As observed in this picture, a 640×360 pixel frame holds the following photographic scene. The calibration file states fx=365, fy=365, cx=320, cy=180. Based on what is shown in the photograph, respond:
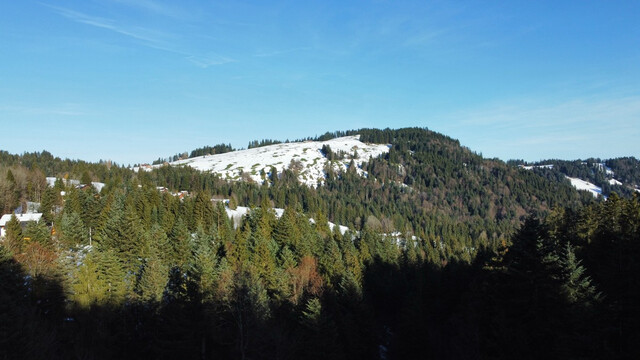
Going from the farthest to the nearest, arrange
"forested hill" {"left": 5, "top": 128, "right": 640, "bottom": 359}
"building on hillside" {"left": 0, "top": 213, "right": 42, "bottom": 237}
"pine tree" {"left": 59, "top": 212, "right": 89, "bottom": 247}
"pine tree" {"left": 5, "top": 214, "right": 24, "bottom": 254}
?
"building on hillside" {"left": 0, "top": 213, "right": 42, "bottom": 237}, "pine tree" {"left": 59, "top": 212, "right": 89, "bottom": 247}, "pine tree" {"left": 5, "top": 214, "right": 24, "bottom": 254}, "forested hill" {"left": 5, "top": 128, "right": 640, "bottom": 359}

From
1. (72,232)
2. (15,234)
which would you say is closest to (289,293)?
(72,232)

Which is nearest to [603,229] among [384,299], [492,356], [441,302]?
[492,356]

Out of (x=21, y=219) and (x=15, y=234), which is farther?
(x=21, y=219)

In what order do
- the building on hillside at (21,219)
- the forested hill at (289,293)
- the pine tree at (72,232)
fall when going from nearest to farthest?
1. the forested hill at (289,293)
2. the pine tree at (72,232)
3. the building on hillside at (21,219)

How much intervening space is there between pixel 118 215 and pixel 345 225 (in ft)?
360

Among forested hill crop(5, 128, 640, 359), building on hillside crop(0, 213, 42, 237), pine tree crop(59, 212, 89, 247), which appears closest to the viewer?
forested hill crop(5, 128, 640, 359)

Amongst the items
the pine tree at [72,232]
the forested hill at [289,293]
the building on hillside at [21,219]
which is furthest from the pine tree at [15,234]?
the pine tree at [72,232]

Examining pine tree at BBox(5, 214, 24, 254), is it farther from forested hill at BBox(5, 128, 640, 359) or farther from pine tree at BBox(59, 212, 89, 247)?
pine tree at BBox(59, 212, 89, 247)

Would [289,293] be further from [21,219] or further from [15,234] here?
[21,219]

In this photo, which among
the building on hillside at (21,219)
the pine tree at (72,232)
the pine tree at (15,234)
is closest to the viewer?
the pine tree at (15,234)

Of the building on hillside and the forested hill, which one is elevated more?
the building on hillside

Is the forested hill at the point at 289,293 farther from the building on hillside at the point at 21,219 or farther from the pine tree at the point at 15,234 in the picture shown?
→ the building on hillside at the point at 21,219

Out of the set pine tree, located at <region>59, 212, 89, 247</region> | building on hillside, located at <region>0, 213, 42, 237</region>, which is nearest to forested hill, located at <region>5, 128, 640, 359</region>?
pine tree, located at <region>59, 212, 89, 247</region>

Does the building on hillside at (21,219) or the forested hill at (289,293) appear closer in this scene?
the forested hill at (289,293)
